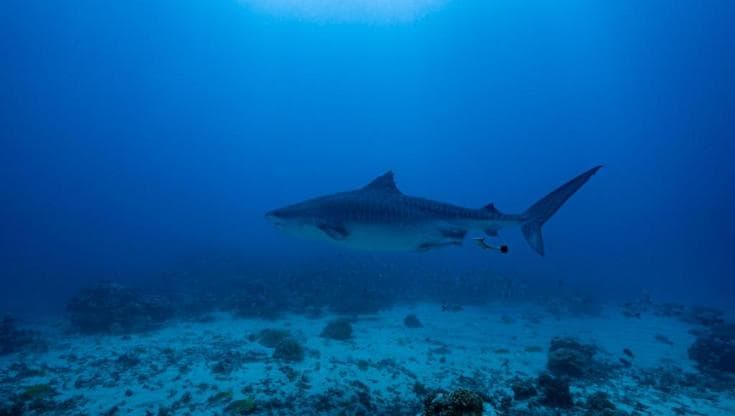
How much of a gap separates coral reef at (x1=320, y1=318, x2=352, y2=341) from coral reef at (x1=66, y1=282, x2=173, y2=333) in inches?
327

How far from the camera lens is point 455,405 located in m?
3.44

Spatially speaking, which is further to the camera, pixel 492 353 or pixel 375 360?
pixel 492 353

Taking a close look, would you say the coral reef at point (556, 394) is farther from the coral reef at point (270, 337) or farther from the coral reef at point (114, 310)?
the coral reef at point (114, 310)

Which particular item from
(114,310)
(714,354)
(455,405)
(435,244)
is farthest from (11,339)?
(714,354)

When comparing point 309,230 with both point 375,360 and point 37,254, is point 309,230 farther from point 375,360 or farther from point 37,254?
point 37,254

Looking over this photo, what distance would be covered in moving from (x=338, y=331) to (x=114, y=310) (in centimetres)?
1069

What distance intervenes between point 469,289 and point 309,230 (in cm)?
2190

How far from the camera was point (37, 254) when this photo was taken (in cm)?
5900

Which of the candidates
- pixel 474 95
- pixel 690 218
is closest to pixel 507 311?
pixel 474 95

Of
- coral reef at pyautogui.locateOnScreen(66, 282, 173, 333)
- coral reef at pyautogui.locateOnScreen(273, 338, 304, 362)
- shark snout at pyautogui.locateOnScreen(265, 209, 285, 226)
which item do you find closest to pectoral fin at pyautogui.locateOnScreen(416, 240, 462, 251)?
shark snout at pyautogui.locateOnScreen(265, 209, 285, 226)

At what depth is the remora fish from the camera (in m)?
5.68

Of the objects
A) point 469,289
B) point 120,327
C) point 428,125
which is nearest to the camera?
point 120,327

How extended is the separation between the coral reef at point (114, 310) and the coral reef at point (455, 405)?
15.4 m

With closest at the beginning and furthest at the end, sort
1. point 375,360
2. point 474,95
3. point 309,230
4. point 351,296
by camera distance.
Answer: point 309,230, point 375,360, point 351,296, point 474,95
